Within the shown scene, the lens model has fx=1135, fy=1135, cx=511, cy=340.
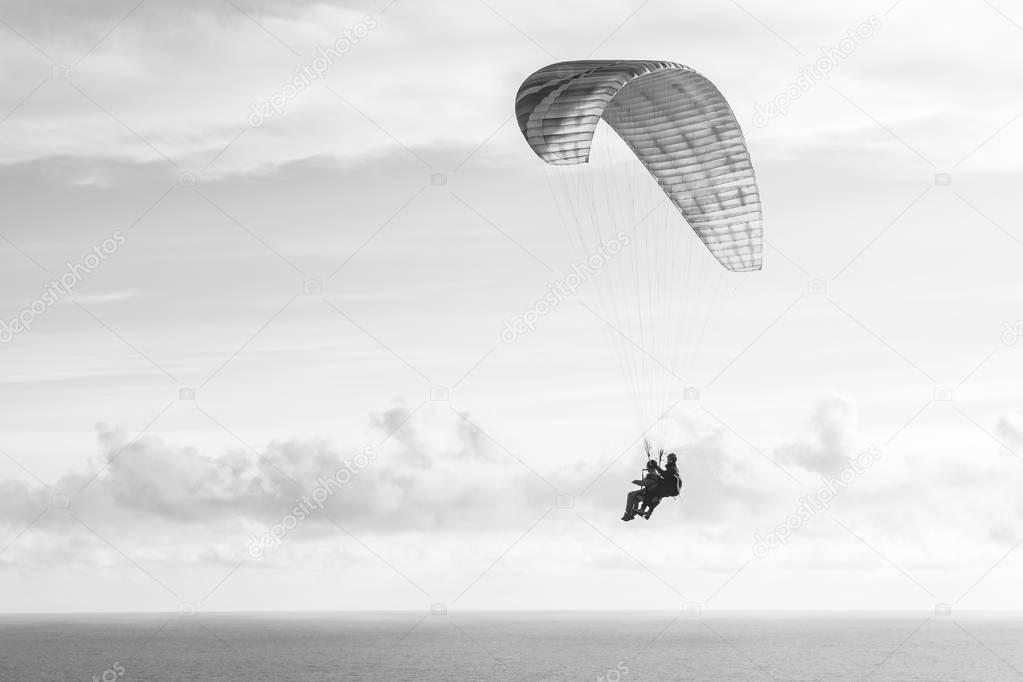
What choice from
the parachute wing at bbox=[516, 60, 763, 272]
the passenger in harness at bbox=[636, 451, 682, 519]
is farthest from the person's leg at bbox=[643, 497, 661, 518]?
the parachute wing at bbox=[516, 60, 763, 272]

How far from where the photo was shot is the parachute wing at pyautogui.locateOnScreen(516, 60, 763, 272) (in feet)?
76.4

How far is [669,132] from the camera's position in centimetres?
2620

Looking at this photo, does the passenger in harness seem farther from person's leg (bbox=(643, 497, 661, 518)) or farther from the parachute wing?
the parachute wing

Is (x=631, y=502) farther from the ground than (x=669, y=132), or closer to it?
closer to it

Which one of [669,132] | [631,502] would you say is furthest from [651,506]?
[669,132]

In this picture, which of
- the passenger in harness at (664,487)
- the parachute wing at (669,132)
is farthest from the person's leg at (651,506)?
the parachute wing at (669,132)

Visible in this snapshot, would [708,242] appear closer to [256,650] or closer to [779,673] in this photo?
[779,673]

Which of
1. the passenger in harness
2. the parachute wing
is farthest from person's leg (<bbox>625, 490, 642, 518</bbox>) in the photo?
the parachute wing

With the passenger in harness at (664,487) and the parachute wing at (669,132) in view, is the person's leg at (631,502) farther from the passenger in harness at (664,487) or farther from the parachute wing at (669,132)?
the parachute wing at (669,132)

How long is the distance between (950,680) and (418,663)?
233 ft

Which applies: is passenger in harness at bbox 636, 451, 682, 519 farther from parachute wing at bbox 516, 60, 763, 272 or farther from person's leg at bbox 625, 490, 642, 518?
parachute wing at bbox 516, 60, 763, 272

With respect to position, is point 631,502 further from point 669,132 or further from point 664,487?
point 669,132

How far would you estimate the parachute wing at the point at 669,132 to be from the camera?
76.4ft

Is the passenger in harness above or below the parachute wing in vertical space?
below
